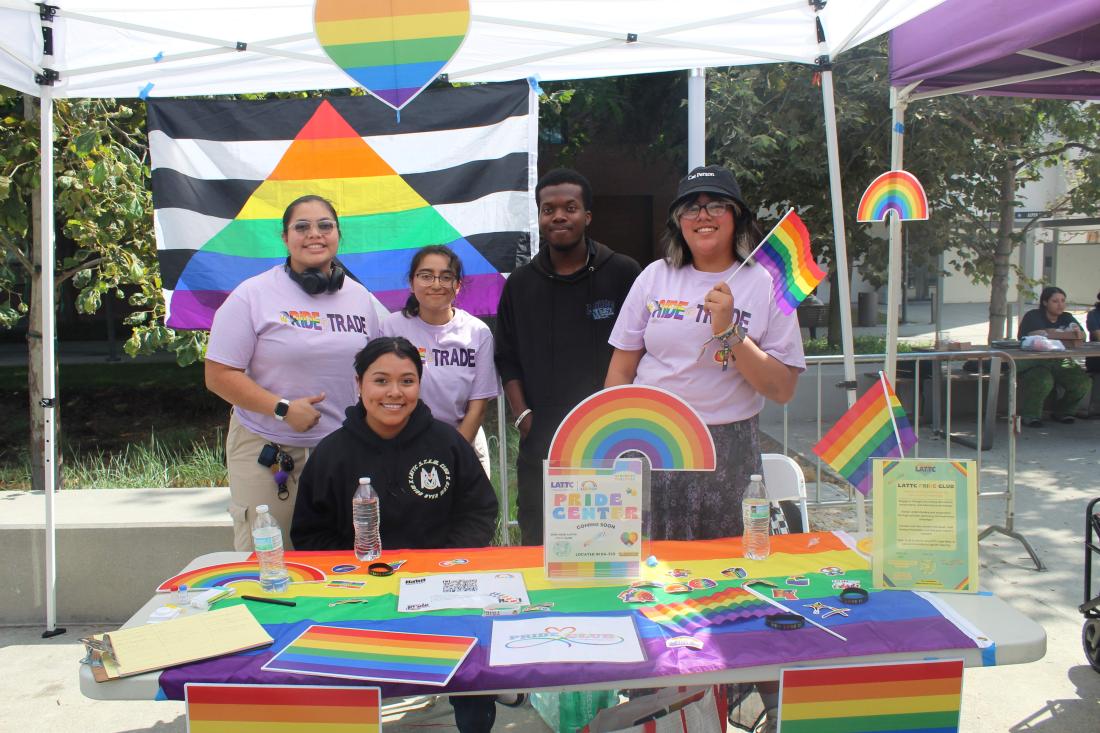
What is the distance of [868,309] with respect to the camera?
19375 mm

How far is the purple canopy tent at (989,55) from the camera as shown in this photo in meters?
2.85

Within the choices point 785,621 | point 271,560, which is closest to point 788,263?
point 785,621


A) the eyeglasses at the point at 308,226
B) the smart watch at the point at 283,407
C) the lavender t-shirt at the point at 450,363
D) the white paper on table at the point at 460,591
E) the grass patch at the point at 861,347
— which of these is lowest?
the white paper on table at the point at 460,591

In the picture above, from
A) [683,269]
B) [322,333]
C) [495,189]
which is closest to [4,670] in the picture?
[322,333]

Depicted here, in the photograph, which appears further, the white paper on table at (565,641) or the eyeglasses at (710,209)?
the eyeglasses at (710,209)

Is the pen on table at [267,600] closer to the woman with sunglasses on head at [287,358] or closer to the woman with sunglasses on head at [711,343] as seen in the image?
the woman with sunglasses on head at [287,358]

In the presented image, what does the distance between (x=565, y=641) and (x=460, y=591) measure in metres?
0.40

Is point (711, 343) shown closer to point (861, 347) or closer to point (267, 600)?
point (267, 600)

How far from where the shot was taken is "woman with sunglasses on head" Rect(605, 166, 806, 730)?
2.62 metres

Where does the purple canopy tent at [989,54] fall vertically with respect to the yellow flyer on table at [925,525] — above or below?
above

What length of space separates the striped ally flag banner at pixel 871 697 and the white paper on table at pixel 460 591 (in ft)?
2.27

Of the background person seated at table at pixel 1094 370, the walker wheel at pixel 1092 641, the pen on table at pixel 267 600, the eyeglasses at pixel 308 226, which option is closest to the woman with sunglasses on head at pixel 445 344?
the eyeglasses at pixel 308 226

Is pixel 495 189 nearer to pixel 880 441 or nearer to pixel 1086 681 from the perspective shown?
pixel 880 441

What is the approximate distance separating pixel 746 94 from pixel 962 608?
7.14m
